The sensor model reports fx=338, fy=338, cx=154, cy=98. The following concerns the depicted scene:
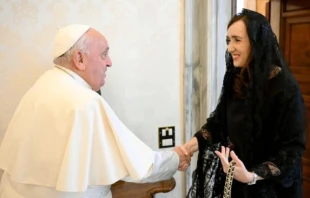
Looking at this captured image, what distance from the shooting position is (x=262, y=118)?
139 centimetres

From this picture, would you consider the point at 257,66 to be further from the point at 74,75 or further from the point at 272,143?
the point at 74,75

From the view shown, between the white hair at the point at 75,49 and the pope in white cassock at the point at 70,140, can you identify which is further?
the white hair at the point at 75,49

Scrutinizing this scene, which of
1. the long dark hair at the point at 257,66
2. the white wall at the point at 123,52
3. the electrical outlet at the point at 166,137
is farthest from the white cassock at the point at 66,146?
the electrical outlet at the point at 166,137

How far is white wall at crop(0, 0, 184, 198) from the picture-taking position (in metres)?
1.61

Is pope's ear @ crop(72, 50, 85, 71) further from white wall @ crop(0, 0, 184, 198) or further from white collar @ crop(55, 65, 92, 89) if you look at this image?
white wall @ crop(0, 0, 184, 198)

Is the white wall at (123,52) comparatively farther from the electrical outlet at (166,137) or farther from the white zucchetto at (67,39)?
the white zucchetto at (67,39)

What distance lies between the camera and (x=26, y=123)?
132 cm

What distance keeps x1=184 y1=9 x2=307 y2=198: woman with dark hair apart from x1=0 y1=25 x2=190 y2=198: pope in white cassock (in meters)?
0.39

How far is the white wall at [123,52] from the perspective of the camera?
1606 millimetres

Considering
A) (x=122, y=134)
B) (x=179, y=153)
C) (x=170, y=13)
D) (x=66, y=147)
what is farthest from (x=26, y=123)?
(x=170, y=13)

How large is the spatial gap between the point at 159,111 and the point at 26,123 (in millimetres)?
786

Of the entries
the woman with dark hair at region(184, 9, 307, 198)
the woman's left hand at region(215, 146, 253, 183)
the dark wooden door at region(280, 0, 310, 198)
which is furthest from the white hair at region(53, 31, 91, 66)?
the dark wooden door at region(280, 0, 310, 198)

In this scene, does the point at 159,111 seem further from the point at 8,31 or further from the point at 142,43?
the point at 8,31

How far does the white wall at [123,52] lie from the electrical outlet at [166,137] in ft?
0.08
